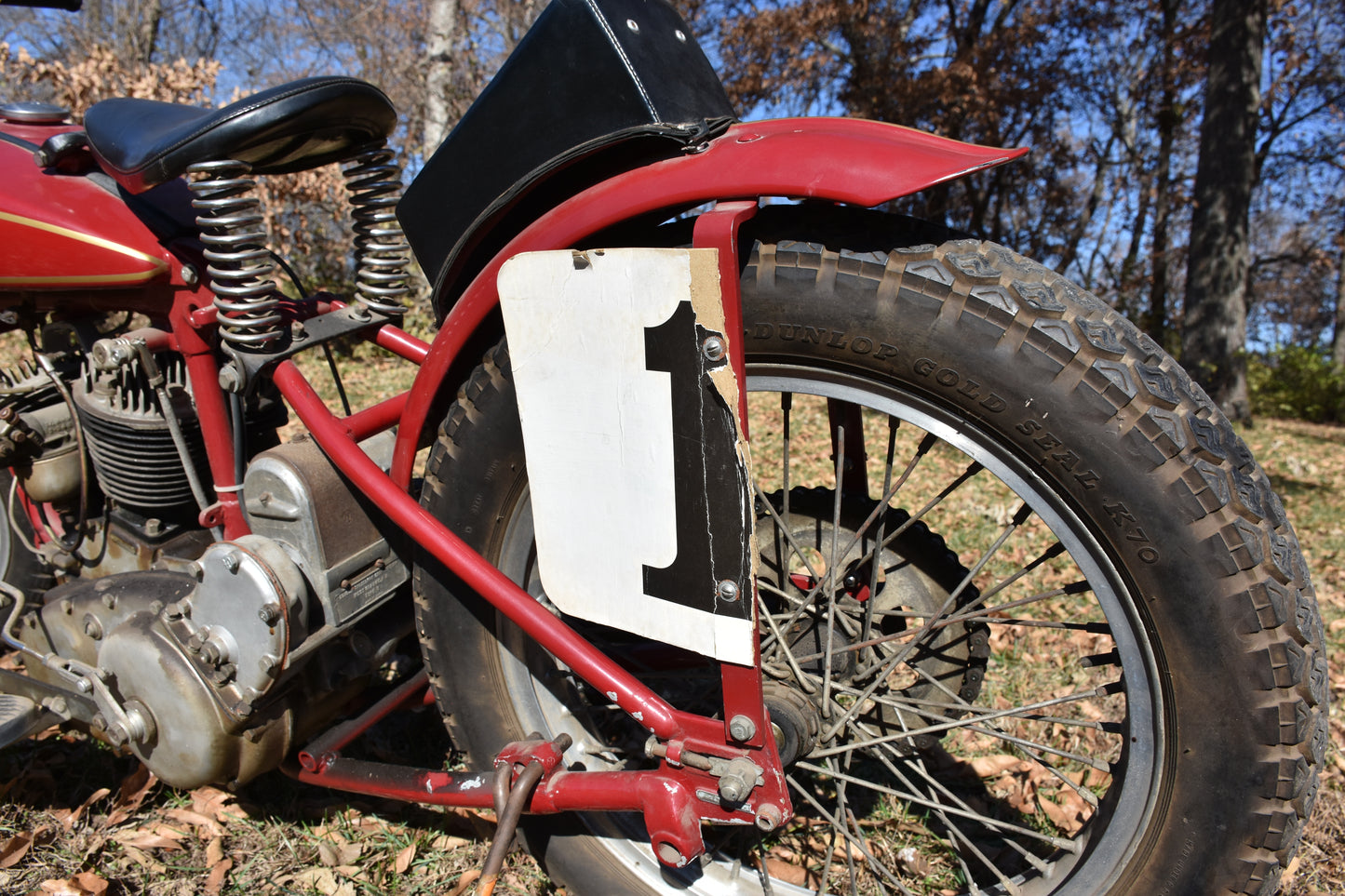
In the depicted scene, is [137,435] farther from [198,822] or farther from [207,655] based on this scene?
[198,822]

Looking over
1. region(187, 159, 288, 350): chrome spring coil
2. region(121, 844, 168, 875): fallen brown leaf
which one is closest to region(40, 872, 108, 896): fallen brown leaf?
region(121, 844, 168, 875): fallen brown leaf

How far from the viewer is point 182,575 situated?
1855 millimetres

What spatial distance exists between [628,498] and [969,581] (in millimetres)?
615

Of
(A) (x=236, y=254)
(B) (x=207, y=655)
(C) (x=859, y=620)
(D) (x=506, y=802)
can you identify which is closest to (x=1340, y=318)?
(C) (x=859, y=620)

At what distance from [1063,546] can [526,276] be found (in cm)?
94

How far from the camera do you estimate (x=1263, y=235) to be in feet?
93.8

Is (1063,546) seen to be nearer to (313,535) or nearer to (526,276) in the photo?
(526,276)

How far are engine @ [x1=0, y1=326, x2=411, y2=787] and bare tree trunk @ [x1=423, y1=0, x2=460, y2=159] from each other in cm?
692

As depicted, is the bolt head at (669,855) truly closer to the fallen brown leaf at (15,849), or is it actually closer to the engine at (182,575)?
the engine at (182,575)

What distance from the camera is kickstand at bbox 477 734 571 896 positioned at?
1376 mm

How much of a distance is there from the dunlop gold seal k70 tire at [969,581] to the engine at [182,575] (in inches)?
9.5

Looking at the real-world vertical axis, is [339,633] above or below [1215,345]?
below

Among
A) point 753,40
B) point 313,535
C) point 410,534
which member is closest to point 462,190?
point 410,534

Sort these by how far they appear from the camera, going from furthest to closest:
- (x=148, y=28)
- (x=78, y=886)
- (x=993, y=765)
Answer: (x=148, y=28) < (x=993, y=765) < (x=78, y=886)
